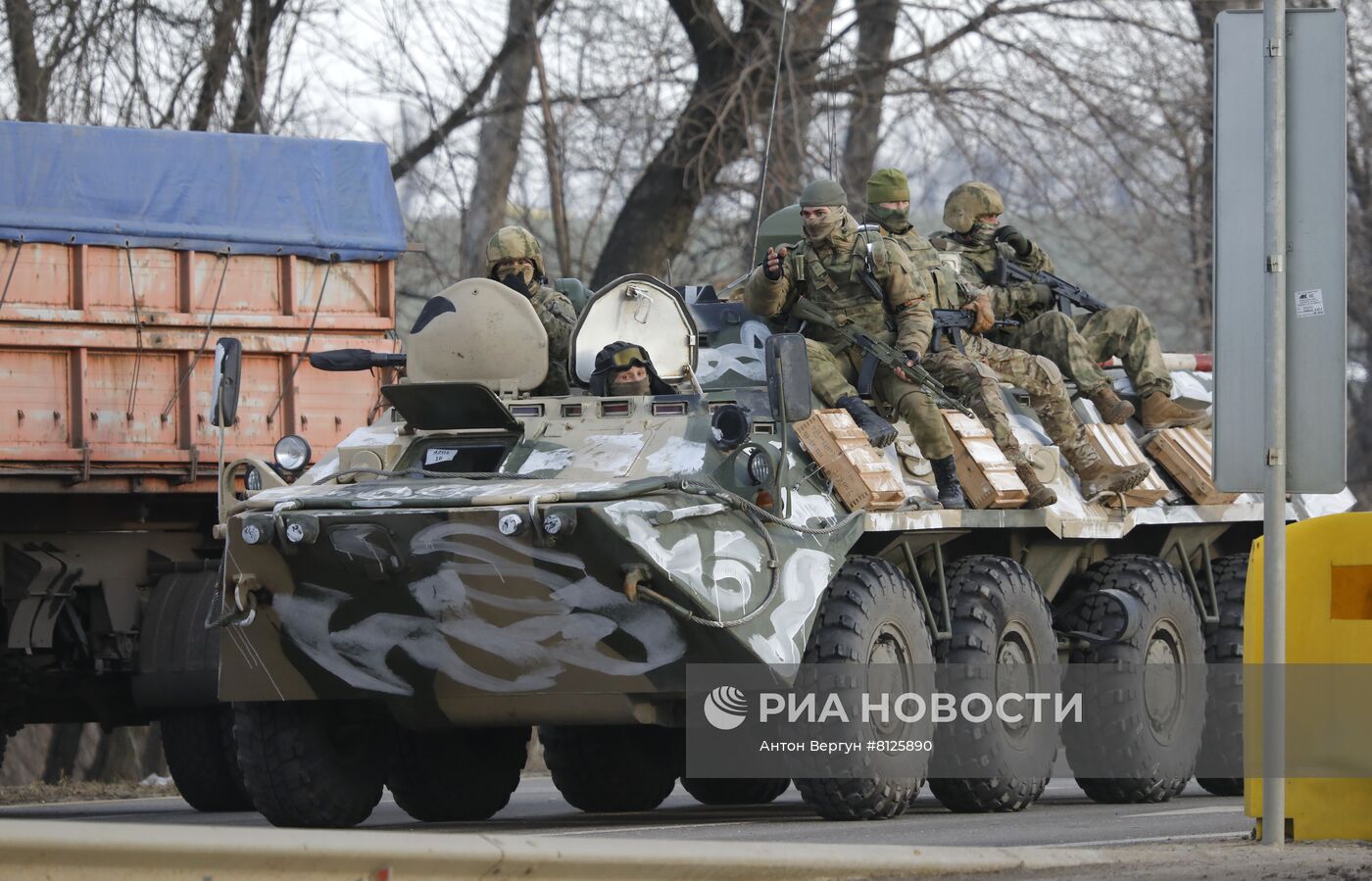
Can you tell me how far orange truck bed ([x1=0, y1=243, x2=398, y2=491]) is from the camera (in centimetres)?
1388

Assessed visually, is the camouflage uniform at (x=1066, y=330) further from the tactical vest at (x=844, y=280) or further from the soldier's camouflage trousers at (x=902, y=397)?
the soldier's camouflage trousers at (x=902, y=397)

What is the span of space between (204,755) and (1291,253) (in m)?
7.82

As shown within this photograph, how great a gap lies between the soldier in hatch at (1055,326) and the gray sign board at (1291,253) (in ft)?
16.7

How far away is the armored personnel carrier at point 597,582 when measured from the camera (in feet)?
35.7

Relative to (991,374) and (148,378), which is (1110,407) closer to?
(991,374)

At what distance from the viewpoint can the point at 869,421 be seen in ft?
40.5

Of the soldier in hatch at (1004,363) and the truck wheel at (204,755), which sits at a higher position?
the soldier in hatch at (1004,363)

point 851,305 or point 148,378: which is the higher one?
point 851,305

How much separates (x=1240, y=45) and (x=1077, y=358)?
5588 mm

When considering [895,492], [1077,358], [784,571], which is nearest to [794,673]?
[784,571]

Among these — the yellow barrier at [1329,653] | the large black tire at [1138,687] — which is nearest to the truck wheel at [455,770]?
the large black tire at [1138,687]

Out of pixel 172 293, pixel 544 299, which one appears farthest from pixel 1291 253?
pixel 172 293

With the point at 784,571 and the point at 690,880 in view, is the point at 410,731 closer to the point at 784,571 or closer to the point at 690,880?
the point at 784,571

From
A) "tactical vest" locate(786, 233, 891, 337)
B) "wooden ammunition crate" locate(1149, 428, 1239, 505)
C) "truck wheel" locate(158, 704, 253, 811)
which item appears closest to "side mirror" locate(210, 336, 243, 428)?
"tactical vest" locate(786, 233, 891, 337)
